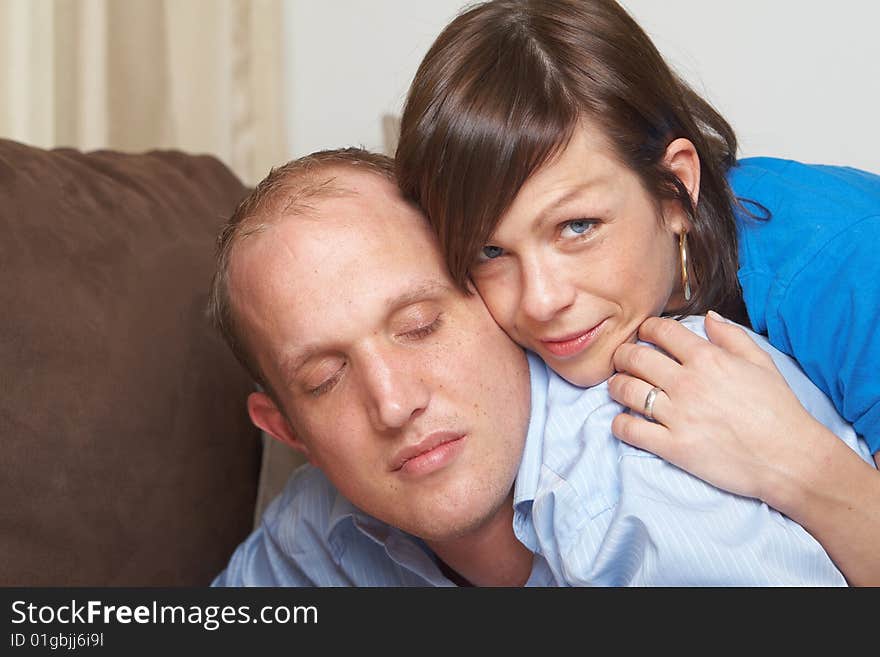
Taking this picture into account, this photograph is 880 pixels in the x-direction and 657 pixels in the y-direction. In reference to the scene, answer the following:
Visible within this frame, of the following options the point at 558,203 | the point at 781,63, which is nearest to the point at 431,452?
the point at 558,203

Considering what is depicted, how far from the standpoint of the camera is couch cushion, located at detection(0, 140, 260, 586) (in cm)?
130

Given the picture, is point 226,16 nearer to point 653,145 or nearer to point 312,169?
point 312,169

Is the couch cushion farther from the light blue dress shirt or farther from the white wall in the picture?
the white wall

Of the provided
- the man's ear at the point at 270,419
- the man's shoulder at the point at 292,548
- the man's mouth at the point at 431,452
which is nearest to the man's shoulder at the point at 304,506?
the man's shoulder at the point at 292,548

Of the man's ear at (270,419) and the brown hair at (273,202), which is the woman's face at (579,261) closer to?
the brown hair at (273,202)

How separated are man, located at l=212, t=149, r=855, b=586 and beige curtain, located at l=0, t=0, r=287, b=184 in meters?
0.96

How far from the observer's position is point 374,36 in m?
2.51

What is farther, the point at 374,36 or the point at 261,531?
the point at 374,36

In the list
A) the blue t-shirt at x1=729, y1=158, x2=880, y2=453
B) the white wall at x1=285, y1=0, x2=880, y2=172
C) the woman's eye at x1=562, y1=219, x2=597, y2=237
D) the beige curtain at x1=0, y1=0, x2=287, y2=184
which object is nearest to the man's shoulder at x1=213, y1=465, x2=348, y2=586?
the woman's eye at x1=562, y1=219, x2=597, y2=237

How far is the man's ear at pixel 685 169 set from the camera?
1.30m

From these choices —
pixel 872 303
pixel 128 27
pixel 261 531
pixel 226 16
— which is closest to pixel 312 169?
pixel 261 531

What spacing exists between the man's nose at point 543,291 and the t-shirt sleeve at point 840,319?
280mm

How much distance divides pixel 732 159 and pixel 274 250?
66 centimetres

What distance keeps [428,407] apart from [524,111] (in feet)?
1.17
